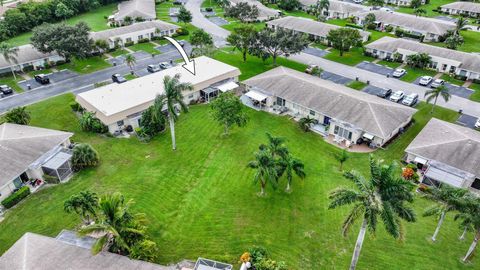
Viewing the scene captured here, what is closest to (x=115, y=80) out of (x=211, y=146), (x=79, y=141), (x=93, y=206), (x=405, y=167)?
(x=79, y=141)

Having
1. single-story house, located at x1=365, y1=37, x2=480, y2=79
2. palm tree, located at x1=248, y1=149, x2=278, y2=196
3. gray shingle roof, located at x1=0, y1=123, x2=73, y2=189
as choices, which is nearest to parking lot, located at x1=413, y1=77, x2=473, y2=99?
single-story house, located at x1=365, y1=37, x2=480, y2=79

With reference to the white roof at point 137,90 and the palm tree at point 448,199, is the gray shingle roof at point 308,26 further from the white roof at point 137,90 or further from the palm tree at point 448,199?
the palm tree at point 448,199

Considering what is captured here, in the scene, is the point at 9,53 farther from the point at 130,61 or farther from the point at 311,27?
the point at 311,27

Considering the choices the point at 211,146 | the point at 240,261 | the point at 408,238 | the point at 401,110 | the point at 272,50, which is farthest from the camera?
the point at 272,50

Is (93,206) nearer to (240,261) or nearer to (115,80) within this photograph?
(240,261)

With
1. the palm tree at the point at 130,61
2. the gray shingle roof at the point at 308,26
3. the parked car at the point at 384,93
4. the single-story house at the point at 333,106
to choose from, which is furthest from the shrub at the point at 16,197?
the gray shingle roof at the point at 308,26

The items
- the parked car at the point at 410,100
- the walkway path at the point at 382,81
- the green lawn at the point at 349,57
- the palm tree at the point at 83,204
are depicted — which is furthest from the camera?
the green lawn at the point at 349,57

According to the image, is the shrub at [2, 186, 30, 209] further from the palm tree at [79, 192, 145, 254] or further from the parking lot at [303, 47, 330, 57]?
the parking lot at [303, 47, 330, 57]

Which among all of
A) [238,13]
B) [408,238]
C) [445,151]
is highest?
[238,13]
